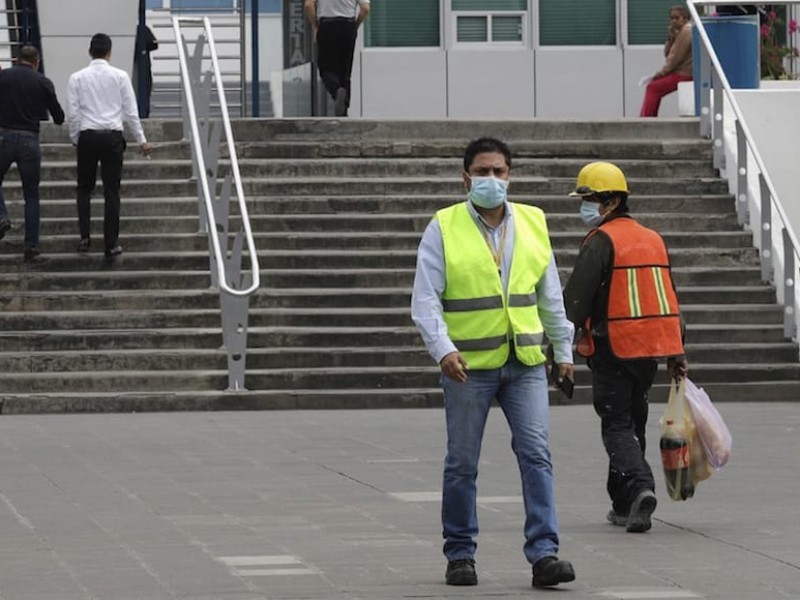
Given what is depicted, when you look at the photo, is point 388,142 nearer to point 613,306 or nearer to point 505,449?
point 505,449

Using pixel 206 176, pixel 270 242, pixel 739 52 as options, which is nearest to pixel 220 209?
pixel 206 176

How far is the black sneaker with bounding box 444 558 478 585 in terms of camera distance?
8.26m

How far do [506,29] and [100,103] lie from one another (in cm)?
922

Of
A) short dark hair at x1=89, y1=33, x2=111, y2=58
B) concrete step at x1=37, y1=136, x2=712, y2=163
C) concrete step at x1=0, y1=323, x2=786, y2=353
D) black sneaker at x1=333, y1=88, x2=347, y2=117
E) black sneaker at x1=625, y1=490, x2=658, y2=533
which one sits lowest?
black sneaker at x1=625, y1=490, x2=658, y2=533

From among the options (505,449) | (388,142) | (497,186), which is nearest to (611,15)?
(388,142)

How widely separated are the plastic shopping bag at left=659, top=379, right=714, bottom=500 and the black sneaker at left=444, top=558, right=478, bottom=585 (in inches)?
80.2

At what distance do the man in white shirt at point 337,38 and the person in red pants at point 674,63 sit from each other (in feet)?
10.4

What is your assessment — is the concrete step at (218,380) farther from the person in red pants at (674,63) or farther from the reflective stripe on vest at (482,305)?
the reflective stripe on vest at (482,305)

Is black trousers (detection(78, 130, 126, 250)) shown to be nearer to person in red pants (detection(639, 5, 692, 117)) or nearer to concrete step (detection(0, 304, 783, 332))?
concrete step (detection(0, 304, 783, 332))

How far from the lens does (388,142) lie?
20.1m

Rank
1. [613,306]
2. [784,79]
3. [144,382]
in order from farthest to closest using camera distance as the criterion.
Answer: [784,79]
[144,382]
[613,306]

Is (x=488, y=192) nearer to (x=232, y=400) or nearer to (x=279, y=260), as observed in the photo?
(x=232, y=400)

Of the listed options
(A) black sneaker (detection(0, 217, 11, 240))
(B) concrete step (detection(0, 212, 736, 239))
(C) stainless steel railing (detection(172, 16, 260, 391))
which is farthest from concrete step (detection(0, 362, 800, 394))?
(B) concrete step (detection(0, 212, 736, 239))

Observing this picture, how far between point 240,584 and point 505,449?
520 centimetres
